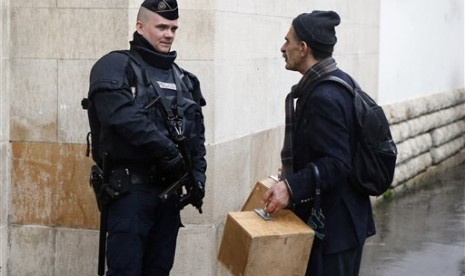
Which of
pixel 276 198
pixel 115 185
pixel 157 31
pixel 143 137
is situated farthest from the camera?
pixel 157 31

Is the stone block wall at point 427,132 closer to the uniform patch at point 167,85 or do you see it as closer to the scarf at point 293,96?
the uniform patch at point 167,85

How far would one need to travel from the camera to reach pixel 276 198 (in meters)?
4.85

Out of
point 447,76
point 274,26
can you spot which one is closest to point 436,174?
point 447,76

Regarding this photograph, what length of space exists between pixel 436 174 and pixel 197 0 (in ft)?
23.0

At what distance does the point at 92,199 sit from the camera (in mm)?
6898

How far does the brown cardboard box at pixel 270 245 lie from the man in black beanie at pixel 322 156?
0.09 metres

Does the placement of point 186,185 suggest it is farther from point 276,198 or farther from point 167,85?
point 276,198

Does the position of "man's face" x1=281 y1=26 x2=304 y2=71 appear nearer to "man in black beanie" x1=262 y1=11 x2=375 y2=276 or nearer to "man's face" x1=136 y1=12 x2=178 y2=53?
"man in black beanie" x1=262 y1=11 x2=375 y2=276

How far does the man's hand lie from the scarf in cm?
14

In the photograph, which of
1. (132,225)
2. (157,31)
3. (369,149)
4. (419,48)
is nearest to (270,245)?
(369,149)

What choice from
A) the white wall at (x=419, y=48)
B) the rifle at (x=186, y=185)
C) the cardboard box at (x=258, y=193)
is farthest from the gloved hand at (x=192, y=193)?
the white wall at (x=419, y=48)

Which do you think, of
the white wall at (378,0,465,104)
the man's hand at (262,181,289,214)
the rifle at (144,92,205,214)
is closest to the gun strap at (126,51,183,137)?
the rifle at (144,92,205,214)

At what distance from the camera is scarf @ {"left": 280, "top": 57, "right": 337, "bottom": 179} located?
5000 mm

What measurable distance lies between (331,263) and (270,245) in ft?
1.36
